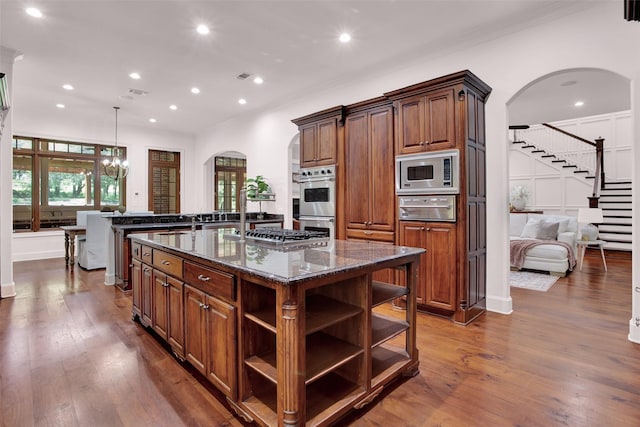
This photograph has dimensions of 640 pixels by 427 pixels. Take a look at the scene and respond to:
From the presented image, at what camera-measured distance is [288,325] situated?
54.7 inches

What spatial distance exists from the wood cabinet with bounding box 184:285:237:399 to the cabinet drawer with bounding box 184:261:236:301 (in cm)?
4

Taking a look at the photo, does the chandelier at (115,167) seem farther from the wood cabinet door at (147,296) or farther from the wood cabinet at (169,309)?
the wood cabinet at (169,309)

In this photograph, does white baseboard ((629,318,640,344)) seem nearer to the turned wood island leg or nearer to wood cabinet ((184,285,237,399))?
the turned wood island leg

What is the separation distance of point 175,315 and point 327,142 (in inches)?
113

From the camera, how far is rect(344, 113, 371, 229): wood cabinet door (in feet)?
12.7

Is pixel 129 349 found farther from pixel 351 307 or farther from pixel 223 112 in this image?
pixel 223 112

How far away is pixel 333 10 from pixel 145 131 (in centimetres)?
648

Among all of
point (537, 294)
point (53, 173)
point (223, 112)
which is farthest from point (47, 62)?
point (537, 294)

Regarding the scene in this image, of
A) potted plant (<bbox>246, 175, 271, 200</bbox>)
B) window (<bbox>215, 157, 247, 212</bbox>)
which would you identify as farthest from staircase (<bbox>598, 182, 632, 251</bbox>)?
window (<bbox>215, 157, 247, 212</bbox>)

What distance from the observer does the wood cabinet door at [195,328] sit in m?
1.94

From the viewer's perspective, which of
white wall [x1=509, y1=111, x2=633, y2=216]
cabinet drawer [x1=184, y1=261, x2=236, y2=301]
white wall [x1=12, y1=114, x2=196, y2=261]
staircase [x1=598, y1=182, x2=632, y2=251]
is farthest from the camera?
→ white wall [x1=509, y1=111, x2=633, y2=216]

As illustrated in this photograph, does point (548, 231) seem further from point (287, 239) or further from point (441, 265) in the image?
point (287, 239)

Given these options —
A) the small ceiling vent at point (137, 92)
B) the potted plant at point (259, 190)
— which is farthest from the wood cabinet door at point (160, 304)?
the small ceiling vent at point (137, 92)

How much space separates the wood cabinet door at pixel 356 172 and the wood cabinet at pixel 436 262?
0.67 metres
